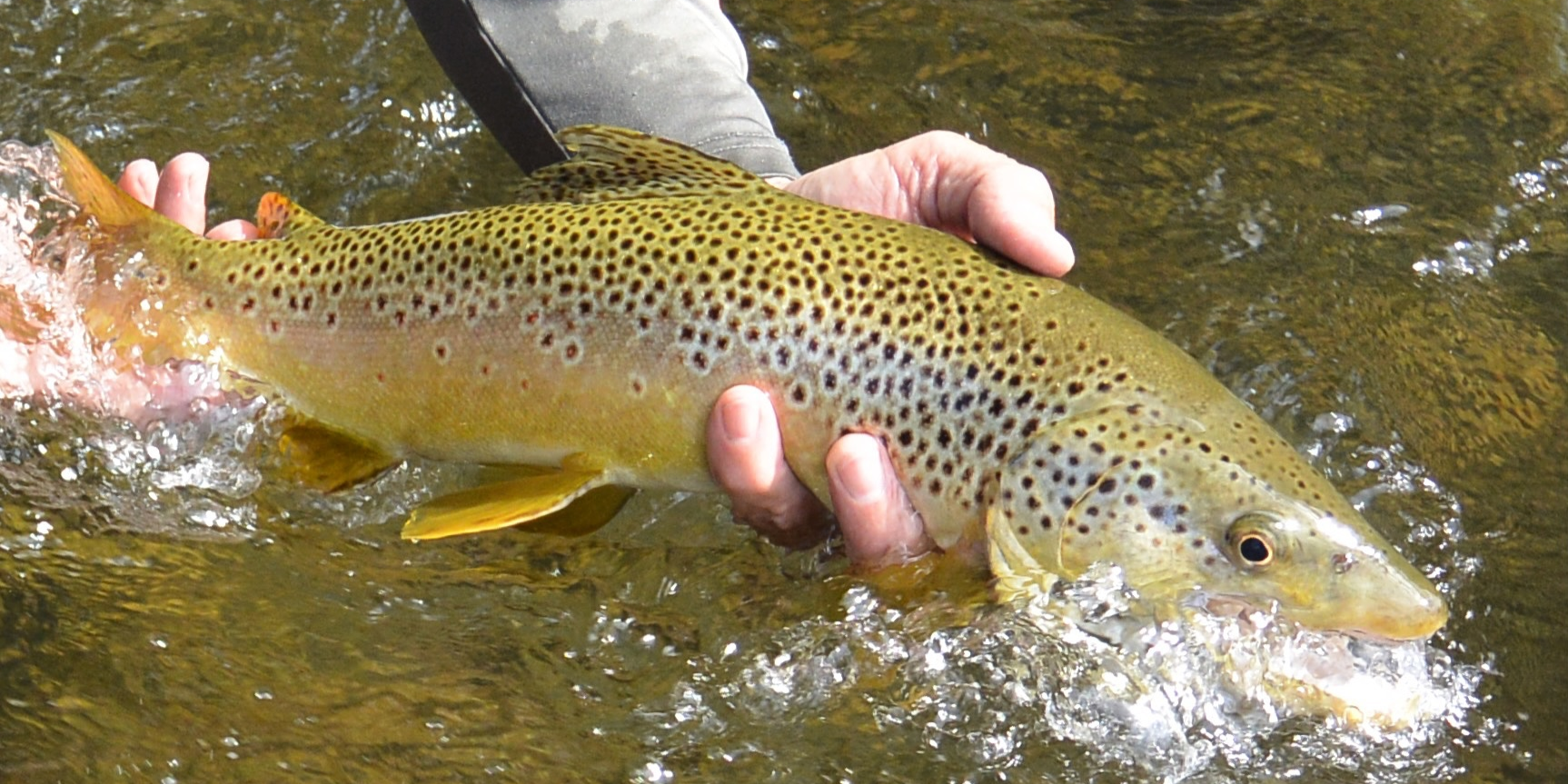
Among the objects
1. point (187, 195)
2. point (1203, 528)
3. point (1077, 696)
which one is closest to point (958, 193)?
point (1203, 528)

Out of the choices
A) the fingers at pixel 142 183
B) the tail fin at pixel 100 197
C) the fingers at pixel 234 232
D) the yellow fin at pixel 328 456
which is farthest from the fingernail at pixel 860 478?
the fingers at pixel 142 183

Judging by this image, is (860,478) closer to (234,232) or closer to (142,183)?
(234,232)

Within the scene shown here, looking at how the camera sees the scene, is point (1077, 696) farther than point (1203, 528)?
Yes

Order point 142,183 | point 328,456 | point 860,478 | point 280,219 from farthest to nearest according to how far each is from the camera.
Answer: point 142,183 → point 280,219 → point 328,456 → point 860,478

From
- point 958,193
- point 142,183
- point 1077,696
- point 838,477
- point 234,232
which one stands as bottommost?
point 1077,696

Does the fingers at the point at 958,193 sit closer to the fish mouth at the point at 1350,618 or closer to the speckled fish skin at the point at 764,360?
the speckled fish skin at the point at 764,360

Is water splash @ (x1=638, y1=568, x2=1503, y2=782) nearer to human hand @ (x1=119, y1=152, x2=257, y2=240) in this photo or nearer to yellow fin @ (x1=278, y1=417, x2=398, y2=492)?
yellow fin @ (x1=278, y1=417, x2=398, y2=492)

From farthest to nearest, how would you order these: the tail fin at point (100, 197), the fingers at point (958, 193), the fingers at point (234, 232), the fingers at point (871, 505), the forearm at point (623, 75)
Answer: the forearm at point (623, 75)
the fingers at point (234, 232)
the tail fin at point (100, 197)
the fingers at point (958, 193)
the fingers at point (871, 505)
